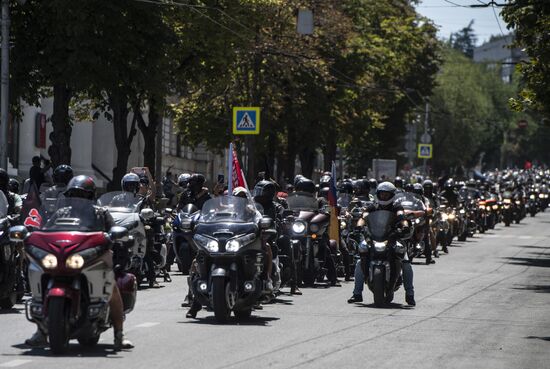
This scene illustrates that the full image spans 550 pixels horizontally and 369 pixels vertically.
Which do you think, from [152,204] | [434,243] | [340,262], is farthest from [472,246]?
[152,204]

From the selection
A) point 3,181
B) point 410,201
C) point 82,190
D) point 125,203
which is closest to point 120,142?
point 410,201

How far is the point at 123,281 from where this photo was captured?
12.7 meters

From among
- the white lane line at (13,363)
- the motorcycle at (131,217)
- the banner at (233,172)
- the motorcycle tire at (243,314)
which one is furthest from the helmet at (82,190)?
the banner at (233,172)

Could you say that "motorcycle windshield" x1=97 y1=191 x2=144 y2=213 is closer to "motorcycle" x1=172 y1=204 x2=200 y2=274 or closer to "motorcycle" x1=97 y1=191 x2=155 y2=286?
"motorcycle" x1=97 y1=191 x2=155 y2=286

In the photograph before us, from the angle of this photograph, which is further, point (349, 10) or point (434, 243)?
point (349, 10)

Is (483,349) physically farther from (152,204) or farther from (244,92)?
(244,92)

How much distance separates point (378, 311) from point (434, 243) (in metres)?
15.0

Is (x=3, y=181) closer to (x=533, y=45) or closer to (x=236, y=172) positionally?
(x=236, y=172)

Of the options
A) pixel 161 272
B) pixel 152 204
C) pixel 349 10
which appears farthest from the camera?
pixel 349 10

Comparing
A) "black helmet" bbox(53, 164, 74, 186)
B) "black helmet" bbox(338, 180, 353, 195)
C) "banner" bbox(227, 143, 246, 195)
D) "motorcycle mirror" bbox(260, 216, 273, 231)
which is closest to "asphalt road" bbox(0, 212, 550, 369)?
"motorcycle mirror" bbox(260, 216, 273, 231)

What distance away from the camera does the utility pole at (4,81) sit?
27.1 m

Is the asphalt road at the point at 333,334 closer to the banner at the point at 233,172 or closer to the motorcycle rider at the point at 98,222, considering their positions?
the motorcycle rider at the point at 98,222

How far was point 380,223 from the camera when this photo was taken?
1814 centimetres

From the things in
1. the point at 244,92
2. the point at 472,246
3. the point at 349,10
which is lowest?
the point at 472,246
